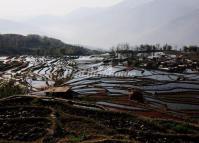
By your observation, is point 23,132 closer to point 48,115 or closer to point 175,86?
point 48,115

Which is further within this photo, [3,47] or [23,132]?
[3,47]

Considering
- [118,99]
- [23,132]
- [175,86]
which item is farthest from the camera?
[175,86]

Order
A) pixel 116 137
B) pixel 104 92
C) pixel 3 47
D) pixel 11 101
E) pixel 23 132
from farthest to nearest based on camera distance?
pixel 3 47 → pixel 104 92 → pixel 11 101 → pixel 23 132 → pixel 116 137

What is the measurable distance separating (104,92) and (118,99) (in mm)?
4896

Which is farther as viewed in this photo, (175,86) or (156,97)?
(175,86)

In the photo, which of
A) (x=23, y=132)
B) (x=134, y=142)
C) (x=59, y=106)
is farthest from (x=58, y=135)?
(x=59, y=106)

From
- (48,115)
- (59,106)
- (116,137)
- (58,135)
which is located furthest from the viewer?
(59,106)

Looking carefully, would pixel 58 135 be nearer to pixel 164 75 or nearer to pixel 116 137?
pixel 116 137

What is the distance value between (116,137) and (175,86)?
2783 cm

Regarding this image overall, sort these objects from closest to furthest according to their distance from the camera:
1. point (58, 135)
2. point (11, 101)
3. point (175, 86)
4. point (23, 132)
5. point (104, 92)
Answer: point (58, 135), point (23, 132), point (11, 101), point (104, 92), point (175, 86)

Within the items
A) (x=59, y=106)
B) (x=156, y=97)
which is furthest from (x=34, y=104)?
(x=156, y=97)

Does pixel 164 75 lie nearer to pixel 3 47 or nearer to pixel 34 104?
pixel 34 104

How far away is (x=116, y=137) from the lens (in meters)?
15.2

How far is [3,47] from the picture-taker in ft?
369
